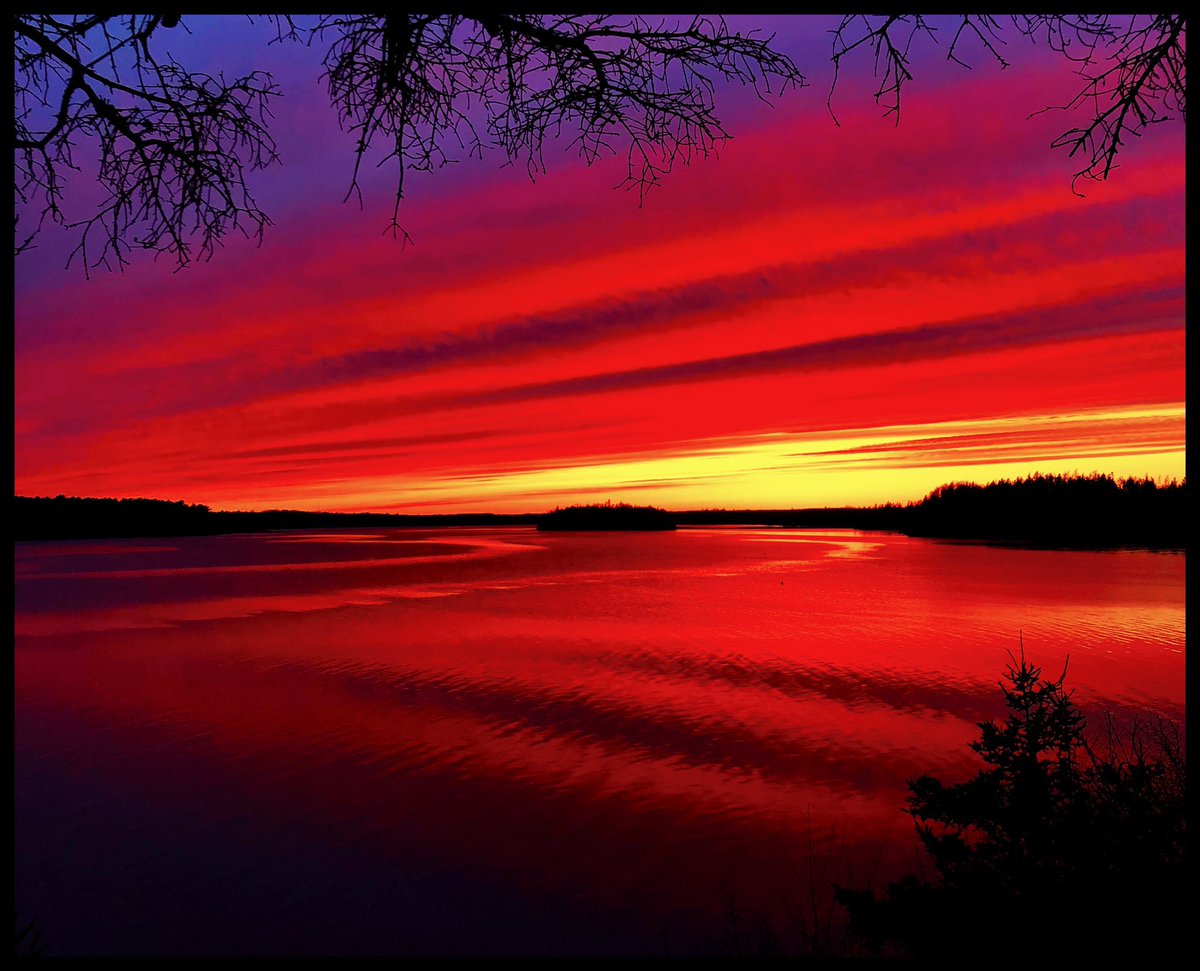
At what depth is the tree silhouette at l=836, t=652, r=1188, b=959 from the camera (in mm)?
3451

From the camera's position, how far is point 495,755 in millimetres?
8195

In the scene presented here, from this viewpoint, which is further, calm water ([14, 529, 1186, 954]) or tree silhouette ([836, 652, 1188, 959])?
calm water ([14, 529, 1186, 954])

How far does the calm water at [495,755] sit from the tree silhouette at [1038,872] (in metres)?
1.36

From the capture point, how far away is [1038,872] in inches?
149

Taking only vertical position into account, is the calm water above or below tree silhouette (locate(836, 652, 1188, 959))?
below

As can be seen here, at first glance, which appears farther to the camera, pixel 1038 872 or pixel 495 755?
pixel 495 755

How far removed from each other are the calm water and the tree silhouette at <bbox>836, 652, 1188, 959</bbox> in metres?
1.36

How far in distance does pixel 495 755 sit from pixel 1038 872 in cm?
548

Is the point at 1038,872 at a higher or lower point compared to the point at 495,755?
higher

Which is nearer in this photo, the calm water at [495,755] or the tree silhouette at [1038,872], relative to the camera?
the tree silhouette at [1038,872]

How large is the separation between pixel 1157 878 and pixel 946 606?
16.8m

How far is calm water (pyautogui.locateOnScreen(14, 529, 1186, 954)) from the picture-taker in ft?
17.1

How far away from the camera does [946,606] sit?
1923 cm

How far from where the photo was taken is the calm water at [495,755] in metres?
5.20
